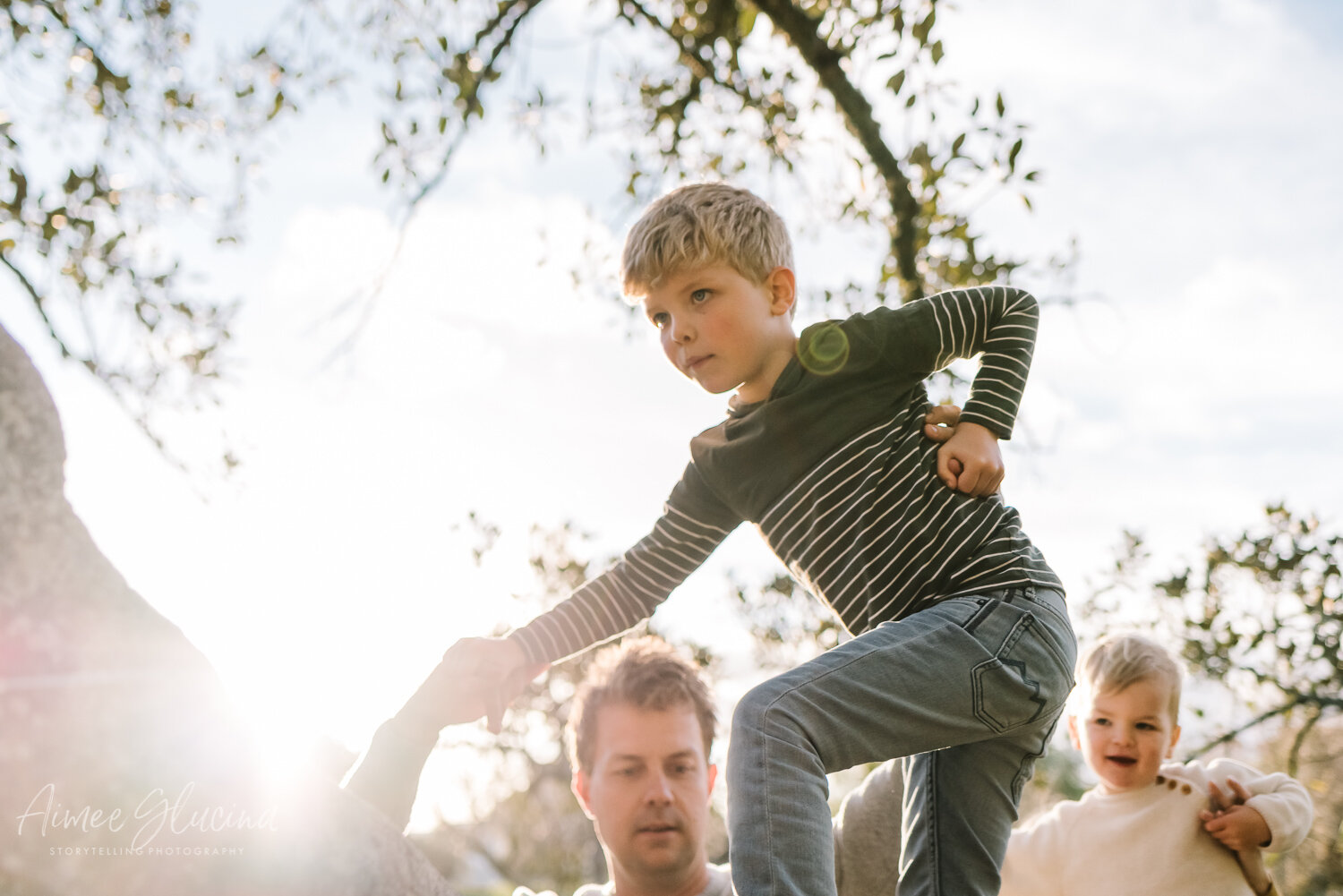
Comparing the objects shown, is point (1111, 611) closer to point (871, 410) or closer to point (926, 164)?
point (926, 164)

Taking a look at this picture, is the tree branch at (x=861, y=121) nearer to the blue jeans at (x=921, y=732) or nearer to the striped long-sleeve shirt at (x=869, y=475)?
the striped long-sleeve shirt at (x=869, y=475)

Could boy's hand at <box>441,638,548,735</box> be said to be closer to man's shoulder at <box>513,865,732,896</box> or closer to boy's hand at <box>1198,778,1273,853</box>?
man's shoulder at <box>513,865,732,896</box>

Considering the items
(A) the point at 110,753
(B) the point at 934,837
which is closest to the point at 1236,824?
(B) the point at 934,837

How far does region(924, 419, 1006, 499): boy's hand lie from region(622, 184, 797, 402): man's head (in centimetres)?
55

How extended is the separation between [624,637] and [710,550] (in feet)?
15.3

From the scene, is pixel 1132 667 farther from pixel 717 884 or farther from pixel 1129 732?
pixel 717 884

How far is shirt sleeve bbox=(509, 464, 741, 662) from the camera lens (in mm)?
3008

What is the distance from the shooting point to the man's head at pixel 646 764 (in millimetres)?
3684

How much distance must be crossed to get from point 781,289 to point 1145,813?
101 inches

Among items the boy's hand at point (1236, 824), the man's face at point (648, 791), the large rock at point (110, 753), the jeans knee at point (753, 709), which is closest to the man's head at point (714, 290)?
the jeans knee at point (753, 709)

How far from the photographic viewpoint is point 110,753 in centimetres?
177

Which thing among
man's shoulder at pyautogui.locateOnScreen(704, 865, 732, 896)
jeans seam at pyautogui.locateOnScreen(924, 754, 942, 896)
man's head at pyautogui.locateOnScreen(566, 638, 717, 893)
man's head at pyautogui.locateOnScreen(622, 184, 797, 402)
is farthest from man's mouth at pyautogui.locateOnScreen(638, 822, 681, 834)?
man's head at pyautogui.locateOnScreen(622, 184, 797, 402)

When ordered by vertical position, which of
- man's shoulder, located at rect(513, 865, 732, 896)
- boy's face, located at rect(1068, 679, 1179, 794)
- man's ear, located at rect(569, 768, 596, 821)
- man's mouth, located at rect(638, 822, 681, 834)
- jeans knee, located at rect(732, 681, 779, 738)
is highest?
boy's face, located at rect(1068, 679, 1179, 794)

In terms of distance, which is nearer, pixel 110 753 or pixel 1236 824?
pixel 110 753
